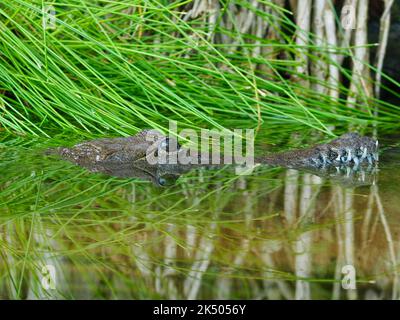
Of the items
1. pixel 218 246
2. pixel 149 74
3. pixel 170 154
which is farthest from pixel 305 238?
pixel 149 74

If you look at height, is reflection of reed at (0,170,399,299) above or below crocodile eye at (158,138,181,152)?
below

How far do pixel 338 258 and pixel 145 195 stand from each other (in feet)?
2.93

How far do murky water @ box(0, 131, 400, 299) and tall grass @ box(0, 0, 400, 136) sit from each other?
60 cm

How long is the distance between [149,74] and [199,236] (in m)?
2.00

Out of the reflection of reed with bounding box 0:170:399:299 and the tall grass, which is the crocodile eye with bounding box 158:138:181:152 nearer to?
the tall grass

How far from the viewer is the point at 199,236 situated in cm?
246

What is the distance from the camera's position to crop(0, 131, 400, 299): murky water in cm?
206

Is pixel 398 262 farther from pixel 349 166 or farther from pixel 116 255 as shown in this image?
pixel 349 166

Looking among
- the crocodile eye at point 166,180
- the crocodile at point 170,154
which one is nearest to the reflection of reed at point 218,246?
the crocodile eye at point 166,180

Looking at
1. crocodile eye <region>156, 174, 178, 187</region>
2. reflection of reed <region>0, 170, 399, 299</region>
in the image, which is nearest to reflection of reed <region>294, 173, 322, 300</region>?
reflection of reed <region>0, 170, 399, 299</region>

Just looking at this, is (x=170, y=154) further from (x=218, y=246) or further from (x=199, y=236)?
(x=218, y=246)

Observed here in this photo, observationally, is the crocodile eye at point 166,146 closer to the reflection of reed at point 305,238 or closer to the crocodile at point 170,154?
the crocodile at point 170,154
